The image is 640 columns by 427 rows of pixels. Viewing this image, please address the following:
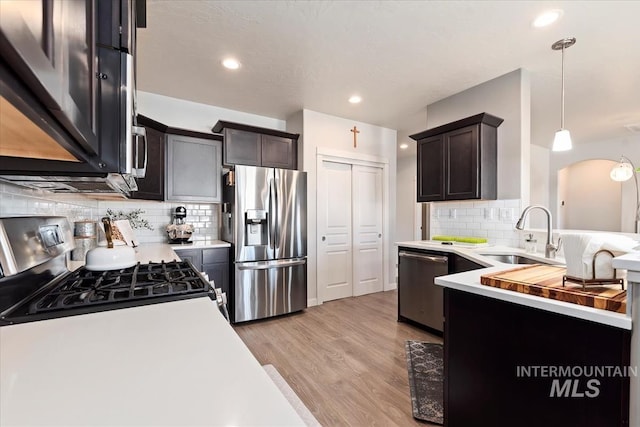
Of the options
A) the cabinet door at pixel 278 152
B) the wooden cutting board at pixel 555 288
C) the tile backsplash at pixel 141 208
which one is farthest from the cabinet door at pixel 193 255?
the wooden cutting board at pixel 555 288

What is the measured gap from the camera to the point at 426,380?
216 cm

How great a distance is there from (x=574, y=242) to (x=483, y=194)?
1911mm

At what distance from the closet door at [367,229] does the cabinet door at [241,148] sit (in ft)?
4.90

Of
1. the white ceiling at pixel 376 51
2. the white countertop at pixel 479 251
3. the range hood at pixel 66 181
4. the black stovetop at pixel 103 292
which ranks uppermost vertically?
the white ceiling at pixel 376 51

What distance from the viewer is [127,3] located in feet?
2.90

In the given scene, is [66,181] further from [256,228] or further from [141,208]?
[141,208]

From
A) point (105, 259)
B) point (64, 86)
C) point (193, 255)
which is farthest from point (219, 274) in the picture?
point (64, 86)

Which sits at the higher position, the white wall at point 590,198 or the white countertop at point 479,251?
the white wall at point 590,198

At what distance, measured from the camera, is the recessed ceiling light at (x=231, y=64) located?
2.71 meters

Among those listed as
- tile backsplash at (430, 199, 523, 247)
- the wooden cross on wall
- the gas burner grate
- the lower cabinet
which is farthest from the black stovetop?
the wooden cross on wall

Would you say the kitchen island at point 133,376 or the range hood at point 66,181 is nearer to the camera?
the kitchen island at point 133,376

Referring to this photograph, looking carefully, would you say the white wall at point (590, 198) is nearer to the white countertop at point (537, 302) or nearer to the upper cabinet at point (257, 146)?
the upper cabinet at point (257, 146)

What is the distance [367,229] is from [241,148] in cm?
222

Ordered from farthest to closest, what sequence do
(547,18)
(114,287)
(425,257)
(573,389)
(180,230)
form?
1. (180,230)
2. (425,257)
3. (547,18)
4. (114,287)
5. (573,389)
